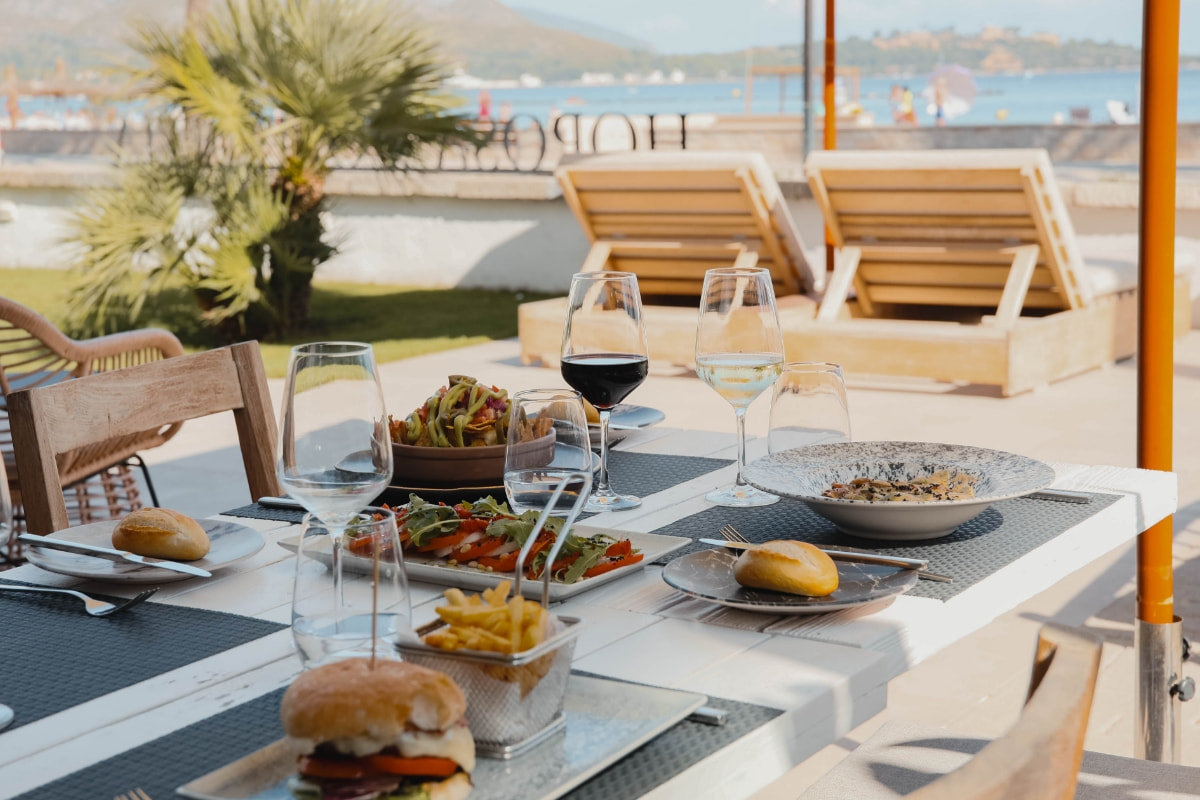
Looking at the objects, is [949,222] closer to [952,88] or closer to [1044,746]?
[1044,746]

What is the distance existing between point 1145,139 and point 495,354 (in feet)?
16.2

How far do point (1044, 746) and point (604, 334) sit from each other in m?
0.93

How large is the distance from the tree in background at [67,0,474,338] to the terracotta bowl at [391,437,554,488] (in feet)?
19.6

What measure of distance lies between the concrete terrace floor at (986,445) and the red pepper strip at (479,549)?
43.9 inches

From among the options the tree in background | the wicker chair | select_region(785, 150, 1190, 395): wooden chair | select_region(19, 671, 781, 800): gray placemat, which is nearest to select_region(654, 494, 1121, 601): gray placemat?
select_region(19, 671, 781, 800): gray placemat

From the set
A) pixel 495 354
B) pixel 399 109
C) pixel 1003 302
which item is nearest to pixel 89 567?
pixel 1003 302

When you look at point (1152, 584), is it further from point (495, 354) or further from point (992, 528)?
point (495, 354)

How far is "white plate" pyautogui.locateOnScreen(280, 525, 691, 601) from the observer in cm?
129

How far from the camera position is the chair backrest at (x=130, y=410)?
1.86m

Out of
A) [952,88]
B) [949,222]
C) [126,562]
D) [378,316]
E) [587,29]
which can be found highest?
[587,29]

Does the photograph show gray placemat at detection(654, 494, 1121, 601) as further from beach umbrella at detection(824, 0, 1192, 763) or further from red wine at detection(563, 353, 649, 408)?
beach umbrella at detection(824, 0, 1192, 763)

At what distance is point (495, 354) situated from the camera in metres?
7.00

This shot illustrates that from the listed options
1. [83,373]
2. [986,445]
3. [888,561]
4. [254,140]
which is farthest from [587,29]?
[888,561]

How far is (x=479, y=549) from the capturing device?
138 cm
